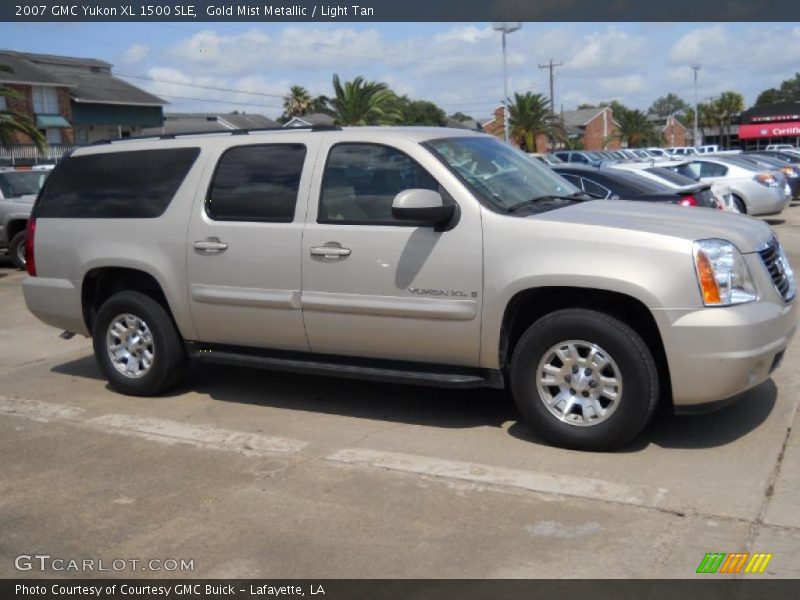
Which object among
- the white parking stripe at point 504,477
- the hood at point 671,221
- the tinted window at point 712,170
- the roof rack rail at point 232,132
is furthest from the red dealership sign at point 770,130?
the white parking stripe at point 504,477

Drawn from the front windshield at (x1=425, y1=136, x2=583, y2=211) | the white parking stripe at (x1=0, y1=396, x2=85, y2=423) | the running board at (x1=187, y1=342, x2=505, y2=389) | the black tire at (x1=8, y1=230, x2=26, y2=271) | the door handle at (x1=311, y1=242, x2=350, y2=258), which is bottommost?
the white parking stripe at (x1=0, y1=396, x2=85, y2=423)

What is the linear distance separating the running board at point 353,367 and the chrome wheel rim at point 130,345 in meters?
0.40

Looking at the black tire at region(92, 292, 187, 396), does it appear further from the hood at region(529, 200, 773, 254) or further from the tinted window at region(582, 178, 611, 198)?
the tinted window at region(582, 178, 611, 198)

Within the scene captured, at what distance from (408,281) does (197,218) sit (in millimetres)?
1741

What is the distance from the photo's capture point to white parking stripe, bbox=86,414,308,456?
5.70m

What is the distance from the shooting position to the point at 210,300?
634 cm

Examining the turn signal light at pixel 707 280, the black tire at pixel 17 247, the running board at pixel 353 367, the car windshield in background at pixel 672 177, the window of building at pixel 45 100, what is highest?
the window of building at pixel 45 100

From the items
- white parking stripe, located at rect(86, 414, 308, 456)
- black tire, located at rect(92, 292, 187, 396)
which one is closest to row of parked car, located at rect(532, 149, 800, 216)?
white parking stripe, located at rect(86, 414, 308, 456)

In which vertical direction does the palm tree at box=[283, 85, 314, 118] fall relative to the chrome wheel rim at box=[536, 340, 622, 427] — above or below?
above

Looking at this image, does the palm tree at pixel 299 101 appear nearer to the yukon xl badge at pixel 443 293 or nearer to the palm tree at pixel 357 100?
the palm tree at pixel 357 100

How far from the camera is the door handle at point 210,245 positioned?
6.23m

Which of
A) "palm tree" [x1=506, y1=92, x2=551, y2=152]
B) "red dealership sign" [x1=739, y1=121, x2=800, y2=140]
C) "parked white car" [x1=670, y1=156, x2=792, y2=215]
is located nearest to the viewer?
"parked white car" [x1=670, y1=156, x2=792, y2=215]

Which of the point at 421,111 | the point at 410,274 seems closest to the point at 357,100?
the point at 410,274

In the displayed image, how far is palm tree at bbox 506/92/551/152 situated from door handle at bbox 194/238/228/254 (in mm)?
48134
